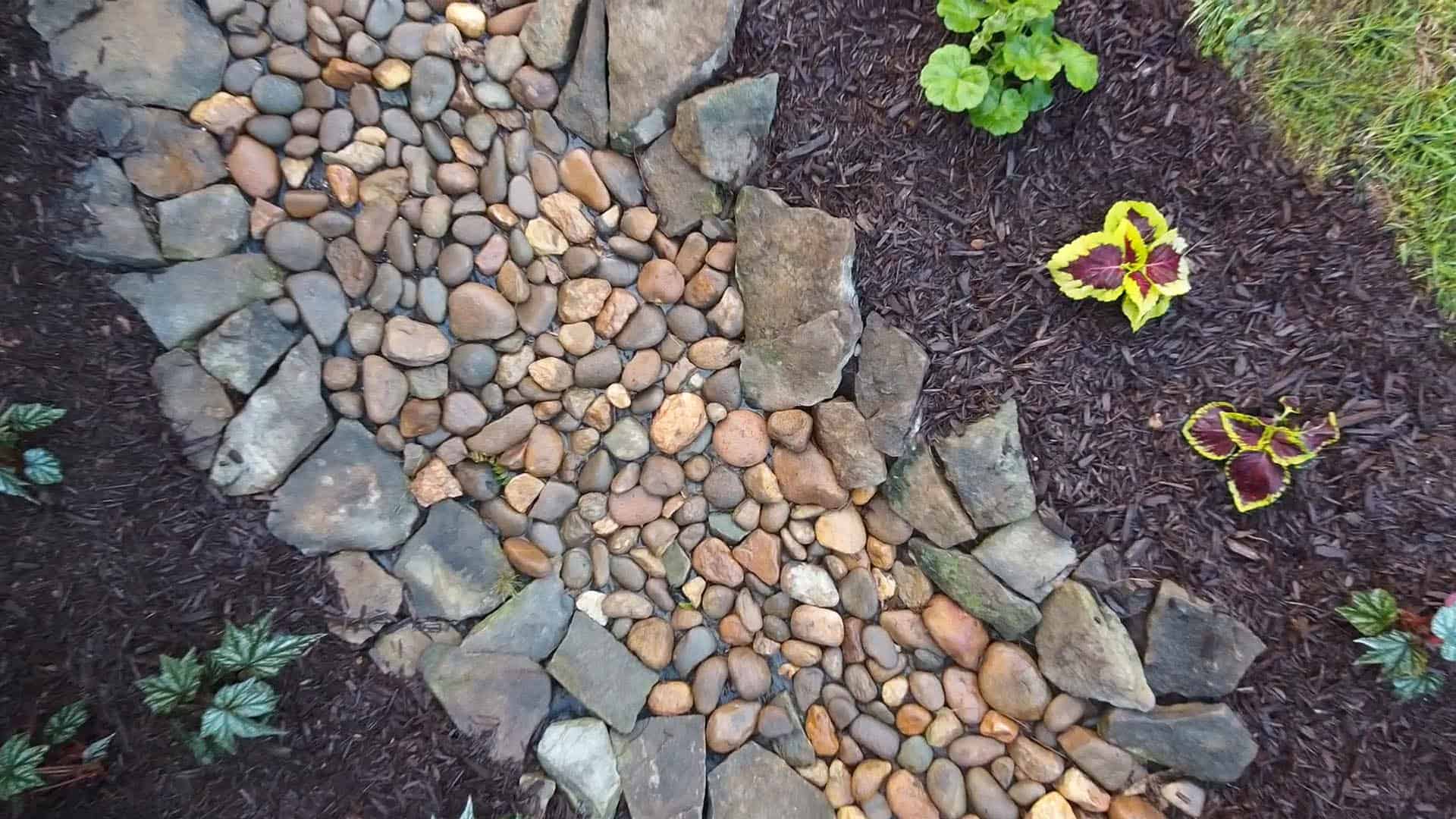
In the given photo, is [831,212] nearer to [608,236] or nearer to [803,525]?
[608,236]

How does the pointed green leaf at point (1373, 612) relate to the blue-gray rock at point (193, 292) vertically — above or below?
above

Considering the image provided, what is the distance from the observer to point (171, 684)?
209 cm

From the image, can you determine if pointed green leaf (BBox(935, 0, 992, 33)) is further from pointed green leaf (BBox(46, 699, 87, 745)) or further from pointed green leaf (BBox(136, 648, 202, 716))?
pointed green leaf (BBox(46, 699, 87, 745))

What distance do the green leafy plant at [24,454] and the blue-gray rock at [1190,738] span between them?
10.5ft

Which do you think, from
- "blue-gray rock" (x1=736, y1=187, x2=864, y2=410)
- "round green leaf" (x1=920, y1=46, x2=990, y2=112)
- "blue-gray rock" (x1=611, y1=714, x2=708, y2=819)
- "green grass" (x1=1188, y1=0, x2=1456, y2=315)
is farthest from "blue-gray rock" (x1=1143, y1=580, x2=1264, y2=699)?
"round green leaf" (x1=920, y1=46, x2=990, y2=112)

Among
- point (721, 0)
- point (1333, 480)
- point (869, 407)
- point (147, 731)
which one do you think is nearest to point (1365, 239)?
point (1333, 480)

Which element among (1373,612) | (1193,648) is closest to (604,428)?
(1193,648)

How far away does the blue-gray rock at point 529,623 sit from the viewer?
8.50 feet

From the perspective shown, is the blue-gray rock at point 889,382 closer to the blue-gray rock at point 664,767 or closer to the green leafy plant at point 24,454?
the blue-gray rock at point 664,767

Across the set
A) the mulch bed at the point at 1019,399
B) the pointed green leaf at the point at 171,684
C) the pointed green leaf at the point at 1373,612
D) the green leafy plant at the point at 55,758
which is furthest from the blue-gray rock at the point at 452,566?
the pointed green leaf at the point at 1373,612

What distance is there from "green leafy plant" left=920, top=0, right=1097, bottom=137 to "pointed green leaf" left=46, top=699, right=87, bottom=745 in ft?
9.65

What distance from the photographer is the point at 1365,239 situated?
87.4 inches

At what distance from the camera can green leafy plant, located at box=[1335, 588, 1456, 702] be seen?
2.05 m

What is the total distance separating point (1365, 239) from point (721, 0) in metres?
2.05
